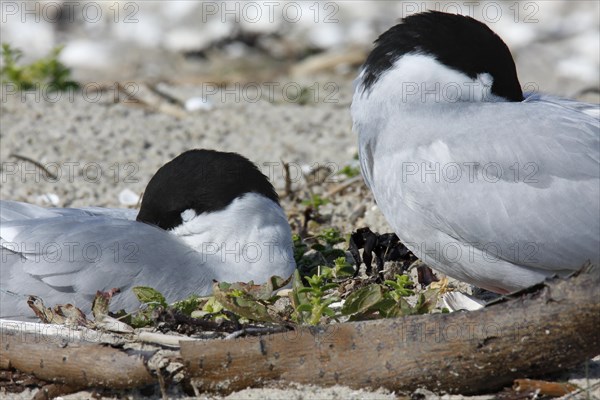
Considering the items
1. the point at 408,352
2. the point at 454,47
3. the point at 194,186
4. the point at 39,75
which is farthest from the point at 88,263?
the point at 39,75

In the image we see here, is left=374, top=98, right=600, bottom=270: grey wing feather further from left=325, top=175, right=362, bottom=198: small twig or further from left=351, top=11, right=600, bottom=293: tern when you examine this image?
left=325, top=175, right=362, bottom=198: small twig

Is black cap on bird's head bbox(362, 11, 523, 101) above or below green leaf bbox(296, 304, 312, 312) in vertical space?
above

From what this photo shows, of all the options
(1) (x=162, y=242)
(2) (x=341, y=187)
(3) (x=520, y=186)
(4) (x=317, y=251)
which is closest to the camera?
(3) (x=520, y=186)

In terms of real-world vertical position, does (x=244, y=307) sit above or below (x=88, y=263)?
above

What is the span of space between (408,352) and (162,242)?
1.43 metres

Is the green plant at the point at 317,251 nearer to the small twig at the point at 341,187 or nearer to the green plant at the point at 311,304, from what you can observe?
the small twig at the point at 341,187

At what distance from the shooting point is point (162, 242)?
12.6 feet

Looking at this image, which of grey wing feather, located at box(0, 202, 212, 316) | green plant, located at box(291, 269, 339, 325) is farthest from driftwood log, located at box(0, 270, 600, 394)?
grey wing feather, located at box(0, 202, 212, 316)

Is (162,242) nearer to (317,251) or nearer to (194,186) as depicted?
(194,186)

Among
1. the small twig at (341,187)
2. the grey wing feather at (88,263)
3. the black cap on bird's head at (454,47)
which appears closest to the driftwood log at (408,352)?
the grey wing feather at (88,263)

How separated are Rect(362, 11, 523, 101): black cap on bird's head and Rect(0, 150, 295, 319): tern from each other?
83 cm

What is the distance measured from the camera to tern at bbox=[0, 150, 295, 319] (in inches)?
145

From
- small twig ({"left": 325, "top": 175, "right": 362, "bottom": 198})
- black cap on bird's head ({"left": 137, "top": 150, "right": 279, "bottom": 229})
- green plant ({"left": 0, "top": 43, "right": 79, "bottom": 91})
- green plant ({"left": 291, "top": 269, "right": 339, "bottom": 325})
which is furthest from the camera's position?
green plant ({"left": 0, "top": 43, "right": 79, "bottom": 91})

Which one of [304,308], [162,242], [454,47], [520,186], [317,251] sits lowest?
[317,251]
